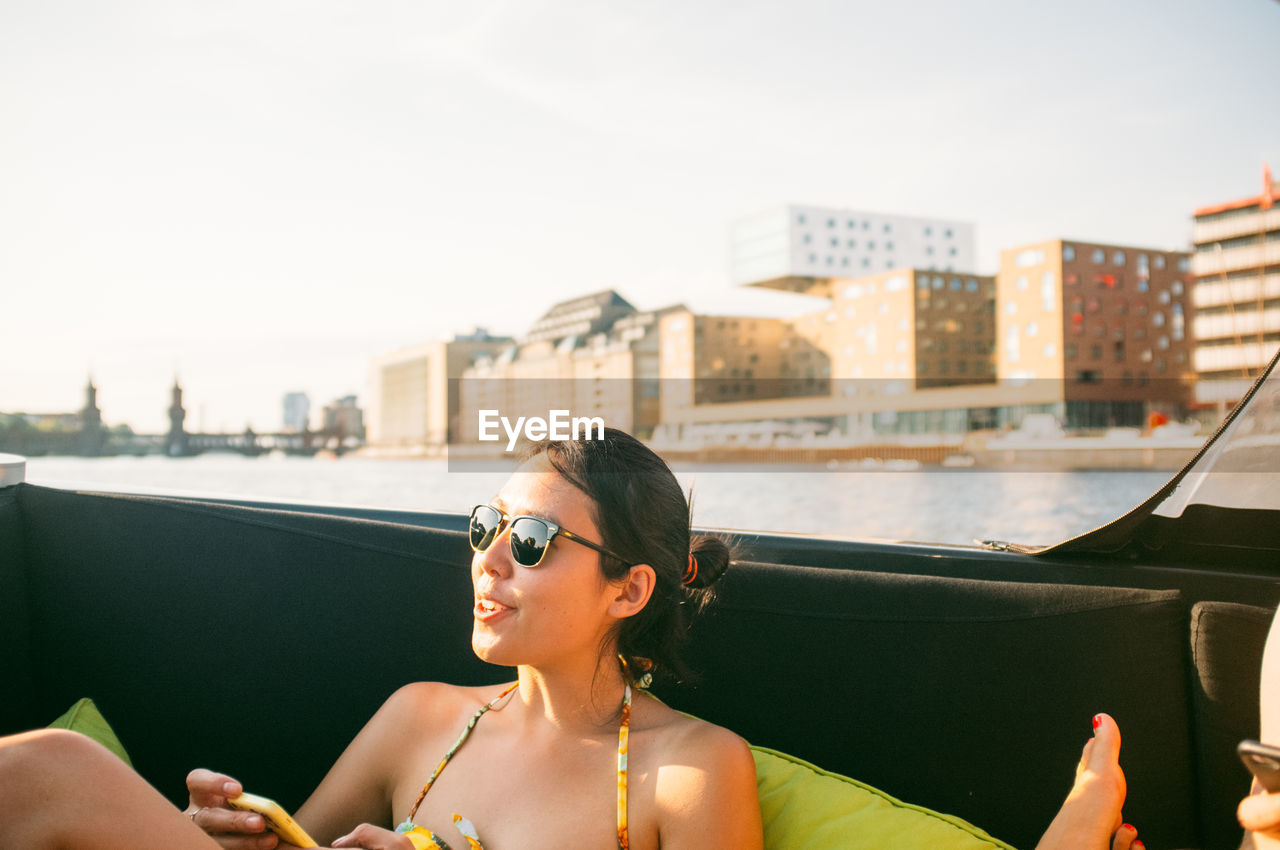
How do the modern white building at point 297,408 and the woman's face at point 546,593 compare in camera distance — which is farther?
the modern white building at point 297,408

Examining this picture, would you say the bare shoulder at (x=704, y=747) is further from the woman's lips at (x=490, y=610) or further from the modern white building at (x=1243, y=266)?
the modern white building at (x=1243, y=266)

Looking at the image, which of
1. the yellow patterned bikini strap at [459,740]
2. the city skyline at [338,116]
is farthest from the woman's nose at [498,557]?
the city skyline at [338,116]

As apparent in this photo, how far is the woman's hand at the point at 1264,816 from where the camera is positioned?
73 cm

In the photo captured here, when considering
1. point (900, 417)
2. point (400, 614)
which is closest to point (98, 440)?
point (400, 614)

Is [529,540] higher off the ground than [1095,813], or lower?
higher

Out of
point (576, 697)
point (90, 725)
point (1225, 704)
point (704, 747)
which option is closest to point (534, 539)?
point (576, 697)

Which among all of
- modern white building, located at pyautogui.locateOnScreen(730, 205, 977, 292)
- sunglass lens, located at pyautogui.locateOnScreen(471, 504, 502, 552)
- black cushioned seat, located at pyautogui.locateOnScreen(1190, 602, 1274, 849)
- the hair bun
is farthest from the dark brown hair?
modern white building, located at pyautogui.locateOnScreen(730, 205, 977, 292)

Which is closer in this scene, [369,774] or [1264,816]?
[1264,816]

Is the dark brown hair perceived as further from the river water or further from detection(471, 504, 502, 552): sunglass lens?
the river water

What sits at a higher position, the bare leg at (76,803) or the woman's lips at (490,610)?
the woman's lips at (490,610)

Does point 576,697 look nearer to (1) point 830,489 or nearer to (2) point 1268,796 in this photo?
(2) point 1268,796

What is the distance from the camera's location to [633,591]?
1.29 metres

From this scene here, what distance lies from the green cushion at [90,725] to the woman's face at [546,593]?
0.96m

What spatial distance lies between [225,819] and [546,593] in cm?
47
